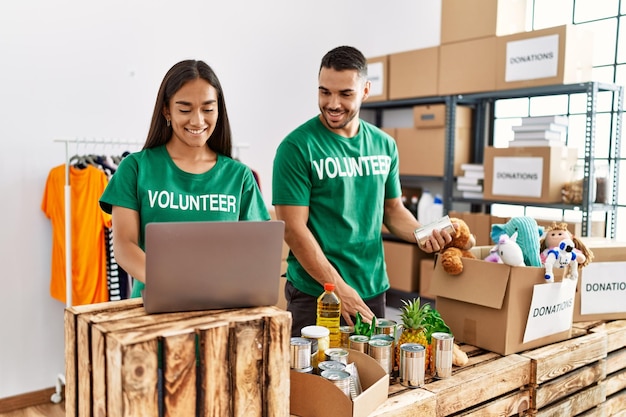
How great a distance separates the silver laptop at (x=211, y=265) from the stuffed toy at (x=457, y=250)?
29.2 inches

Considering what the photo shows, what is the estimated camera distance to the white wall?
9.87 feet

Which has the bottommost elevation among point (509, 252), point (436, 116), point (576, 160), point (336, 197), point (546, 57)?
point (509, 252)

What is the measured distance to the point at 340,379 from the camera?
3.84 feet

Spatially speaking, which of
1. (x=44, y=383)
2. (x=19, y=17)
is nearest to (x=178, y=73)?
(x=19, y=17)

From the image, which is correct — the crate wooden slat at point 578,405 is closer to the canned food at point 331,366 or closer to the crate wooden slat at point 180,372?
the canned food at point 331,366

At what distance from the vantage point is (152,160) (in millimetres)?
1573

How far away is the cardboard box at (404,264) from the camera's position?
391 centimetres

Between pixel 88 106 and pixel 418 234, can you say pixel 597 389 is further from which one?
pixel 88 106

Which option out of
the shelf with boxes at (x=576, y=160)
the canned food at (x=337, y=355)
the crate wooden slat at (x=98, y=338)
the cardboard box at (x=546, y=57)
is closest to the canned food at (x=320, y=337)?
the canned food at (x=337, y=355)

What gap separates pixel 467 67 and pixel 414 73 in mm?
408

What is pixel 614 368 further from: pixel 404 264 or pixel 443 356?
pixel 404 264

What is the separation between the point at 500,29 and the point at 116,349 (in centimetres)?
321

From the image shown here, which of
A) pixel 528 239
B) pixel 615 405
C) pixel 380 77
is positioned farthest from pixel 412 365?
pixel 380 77

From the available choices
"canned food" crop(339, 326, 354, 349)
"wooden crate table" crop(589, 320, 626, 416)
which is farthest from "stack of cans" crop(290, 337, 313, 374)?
"wooden crate table" crop(589, 320, 626, 416)
